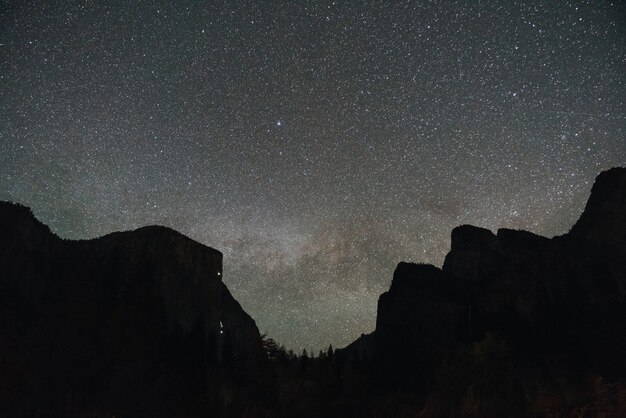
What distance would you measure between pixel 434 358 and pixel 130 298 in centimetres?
3753

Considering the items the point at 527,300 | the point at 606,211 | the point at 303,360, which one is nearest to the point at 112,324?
the point at 303,360

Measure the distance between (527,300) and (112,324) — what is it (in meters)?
45.5

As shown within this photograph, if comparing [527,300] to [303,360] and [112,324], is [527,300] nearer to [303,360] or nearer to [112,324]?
[303,360]

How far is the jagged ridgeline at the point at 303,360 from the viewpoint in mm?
29297

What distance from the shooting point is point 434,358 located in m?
60.1

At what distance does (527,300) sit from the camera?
58.1 meters

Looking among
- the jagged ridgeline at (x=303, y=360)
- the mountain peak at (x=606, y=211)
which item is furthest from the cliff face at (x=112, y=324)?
the mountain peak at (x=606, y=211)

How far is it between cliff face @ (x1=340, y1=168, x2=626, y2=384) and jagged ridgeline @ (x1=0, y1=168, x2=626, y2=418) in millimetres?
166

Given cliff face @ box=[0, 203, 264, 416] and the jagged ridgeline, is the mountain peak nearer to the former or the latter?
the jagged ridgeline

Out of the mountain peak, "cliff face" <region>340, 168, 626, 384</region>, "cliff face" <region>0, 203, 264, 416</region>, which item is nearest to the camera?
"cliff face" <region>0, 203, 264, 416</region>

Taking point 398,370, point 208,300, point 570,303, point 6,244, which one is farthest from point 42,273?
point 570,303

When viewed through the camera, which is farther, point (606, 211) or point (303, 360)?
point (303, 360)

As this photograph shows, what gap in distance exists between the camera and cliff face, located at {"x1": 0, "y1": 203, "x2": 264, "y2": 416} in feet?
102

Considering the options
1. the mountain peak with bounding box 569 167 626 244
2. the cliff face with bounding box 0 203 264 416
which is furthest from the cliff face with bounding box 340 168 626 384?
the cliff face with bounding box 0 203 264 416
